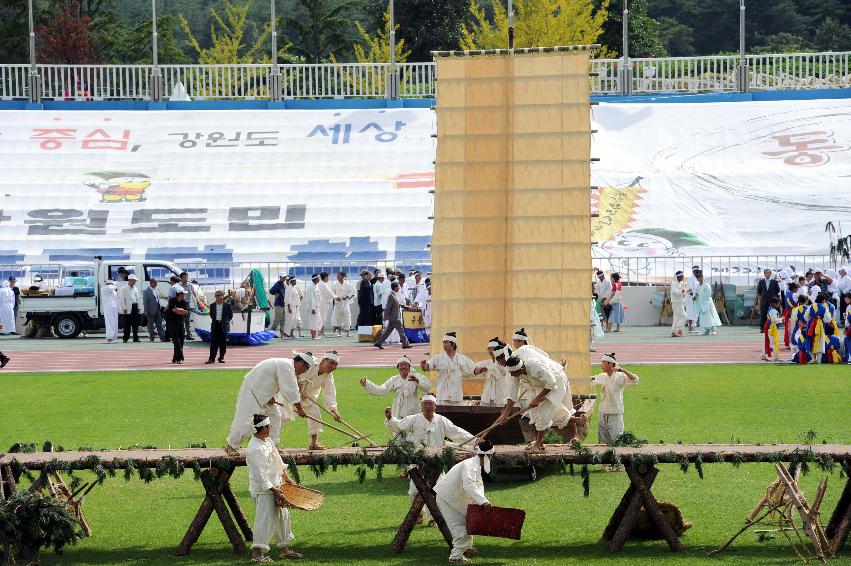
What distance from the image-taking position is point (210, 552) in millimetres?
11828

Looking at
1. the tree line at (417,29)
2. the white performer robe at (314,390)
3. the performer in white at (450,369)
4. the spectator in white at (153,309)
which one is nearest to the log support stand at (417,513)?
the white performer robe at (314,390)

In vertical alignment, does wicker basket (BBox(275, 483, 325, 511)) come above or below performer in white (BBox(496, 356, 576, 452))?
below

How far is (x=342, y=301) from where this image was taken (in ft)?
112

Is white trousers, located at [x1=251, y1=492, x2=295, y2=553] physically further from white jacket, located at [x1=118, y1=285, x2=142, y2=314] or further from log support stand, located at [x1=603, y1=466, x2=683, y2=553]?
white jacket, located at [x1=118, y1=285, x2=142, y2=314]

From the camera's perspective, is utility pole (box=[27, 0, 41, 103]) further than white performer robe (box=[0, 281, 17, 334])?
Yes

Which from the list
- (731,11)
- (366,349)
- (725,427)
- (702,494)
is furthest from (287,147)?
(731,11)

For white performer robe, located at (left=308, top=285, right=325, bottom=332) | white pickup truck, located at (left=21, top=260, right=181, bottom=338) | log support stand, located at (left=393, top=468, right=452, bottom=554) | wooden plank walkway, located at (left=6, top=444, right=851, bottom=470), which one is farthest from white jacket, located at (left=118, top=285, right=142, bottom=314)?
log support stand, located at (left=393, top=468, right=452, bottom=554)

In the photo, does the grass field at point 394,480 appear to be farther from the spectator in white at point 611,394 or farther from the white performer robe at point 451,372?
the white performer robe at point 451,372

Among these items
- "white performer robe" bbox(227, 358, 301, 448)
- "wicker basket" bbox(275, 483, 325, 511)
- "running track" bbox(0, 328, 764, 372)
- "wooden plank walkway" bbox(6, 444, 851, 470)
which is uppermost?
"white performer robe" bbox(227, 358, 301, 448)

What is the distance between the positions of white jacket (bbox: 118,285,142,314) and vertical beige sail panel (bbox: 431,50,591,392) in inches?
633

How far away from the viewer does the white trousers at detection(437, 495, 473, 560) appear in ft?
36.9

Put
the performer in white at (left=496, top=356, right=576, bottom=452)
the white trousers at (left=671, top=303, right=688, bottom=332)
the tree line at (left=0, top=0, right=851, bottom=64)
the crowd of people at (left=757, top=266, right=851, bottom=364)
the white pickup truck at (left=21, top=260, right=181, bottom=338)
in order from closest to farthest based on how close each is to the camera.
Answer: the performer in white at (left=496, top=356, right=576, bottom=452), the crowd of people at (left=757, top=266, right=851, bottom=364), the white trousers at (left=671, top=303, right=688, bottom=332), the white pickup truck at (left=21, top=260, right=181, bottom=338), the tree line at (left=0, top=0, right=851, bottom=64)

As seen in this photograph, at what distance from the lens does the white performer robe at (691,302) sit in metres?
32.7

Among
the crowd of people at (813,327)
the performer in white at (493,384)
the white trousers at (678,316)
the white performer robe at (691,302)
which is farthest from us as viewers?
the white performer robe at (691,302)
